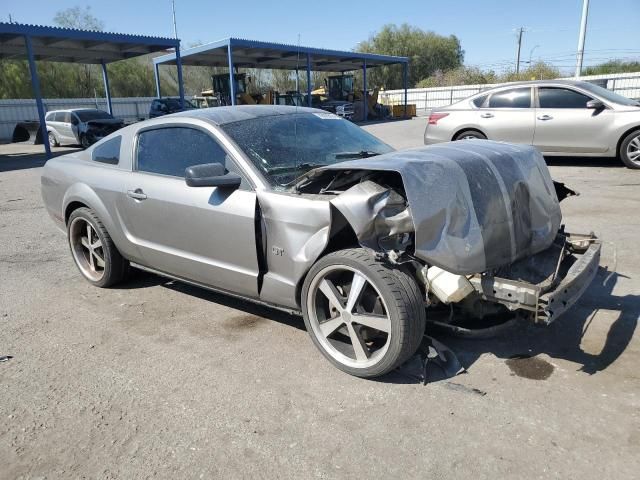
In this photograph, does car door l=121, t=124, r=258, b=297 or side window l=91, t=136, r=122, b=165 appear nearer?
car door l=121, t=124, r=258, b=297

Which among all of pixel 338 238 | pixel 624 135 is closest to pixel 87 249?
pixel 338 238

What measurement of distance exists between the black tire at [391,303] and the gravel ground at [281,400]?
0.16 m

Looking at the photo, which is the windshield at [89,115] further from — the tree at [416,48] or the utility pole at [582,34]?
the tree at [416,48]

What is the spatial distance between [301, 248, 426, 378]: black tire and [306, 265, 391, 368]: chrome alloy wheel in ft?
0.06

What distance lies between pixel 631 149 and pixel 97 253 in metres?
8.97

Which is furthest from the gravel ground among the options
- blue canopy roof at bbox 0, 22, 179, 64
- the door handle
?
blue canopy roof at bbox 0, 22, 179, 64

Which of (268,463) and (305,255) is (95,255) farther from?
(268,463)

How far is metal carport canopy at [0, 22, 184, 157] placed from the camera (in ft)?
59.8

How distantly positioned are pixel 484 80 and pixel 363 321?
179 ft

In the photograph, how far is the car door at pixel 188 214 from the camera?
3410 mm

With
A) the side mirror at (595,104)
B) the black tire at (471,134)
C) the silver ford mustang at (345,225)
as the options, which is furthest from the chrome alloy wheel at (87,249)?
the side mirror at (595,104)

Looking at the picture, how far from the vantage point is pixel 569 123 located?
363 inches

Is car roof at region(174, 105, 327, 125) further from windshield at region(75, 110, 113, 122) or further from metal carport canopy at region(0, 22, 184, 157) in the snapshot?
windshield at region(75, 110, 113, 122)

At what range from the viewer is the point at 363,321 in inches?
116
